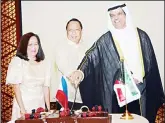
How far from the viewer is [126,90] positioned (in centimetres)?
382

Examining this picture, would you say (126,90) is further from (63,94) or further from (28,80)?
(28,80)

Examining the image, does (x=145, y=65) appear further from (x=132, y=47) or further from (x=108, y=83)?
(x=108, y=83)

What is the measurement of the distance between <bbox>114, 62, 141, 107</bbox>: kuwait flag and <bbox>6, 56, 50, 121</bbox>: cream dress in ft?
3.16

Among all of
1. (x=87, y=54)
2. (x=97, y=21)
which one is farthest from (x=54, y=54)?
(x=97, y=21)

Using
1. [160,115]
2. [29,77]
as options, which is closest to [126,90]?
[160,115]

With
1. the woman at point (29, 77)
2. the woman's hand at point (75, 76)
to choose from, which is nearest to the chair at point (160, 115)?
the woman's hand at point (75, 76)

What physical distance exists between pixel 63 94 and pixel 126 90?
91 centimetres

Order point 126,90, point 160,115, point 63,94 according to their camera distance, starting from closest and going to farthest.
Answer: point 63,94
point 126,90
point 160,115

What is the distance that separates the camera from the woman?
3.45 meters

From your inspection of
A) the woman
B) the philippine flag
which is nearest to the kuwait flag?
the philippine flag

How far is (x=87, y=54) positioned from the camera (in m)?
3.98

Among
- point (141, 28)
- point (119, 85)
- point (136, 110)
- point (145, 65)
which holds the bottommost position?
point (136, 110)

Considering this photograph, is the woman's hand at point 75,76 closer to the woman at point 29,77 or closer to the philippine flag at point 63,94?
the philippine flag at point 63,94

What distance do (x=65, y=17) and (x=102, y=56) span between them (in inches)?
29.7
